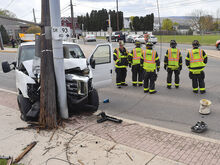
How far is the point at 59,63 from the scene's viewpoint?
538 centimetres

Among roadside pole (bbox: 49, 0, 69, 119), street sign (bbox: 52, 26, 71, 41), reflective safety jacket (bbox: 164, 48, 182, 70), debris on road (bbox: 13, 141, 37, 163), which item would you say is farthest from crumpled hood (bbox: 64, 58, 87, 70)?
reflective safety jacket (bbox: 164, 48, 182, 70)

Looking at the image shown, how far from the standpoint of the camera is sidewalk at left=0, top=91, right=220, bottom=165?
3836 millimetres

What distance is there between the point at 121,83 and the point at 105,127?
14.7 feet

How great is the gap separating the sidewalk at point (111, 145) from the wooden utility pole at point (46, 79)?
34cm

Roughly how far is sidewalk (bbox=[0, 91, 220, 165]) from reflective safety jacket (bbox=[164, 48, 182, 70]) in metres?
3.83

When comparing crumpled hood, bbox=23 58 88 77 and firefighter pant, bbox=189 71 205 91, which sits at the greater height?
crumpled hood, bbox=23 58 88 77

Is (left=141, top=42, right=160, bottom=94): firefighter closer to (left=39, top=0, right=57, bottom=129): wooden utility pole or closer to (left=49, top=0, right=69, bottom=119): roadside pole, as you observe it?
(left=49, top=0, right=69, bottom=119): roadside pole

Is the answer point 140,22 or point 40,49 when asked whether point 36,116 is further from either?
point 140,22

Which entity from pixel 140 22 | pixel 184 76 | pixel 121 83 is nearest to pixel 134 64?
pixel 121 83

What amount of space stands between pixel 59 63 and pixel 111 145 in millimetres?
2282

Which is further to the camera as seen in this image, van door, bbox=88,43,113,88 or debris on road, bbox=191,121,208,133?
van door, bbox=88,43,113,88

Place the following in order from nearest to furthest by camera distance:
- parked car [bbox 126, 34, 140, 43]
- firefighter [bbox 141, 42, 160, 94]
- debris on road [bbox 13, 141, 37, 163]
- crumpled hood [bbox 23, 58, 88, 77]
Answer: debris on road [bbox 13, 141, 37, 163], crumpled hood [bbox 23, 58, 88, 77], firefighter [bbox 141, 42, 160, 94], parked car [bbox 126, 34, 140, 43]

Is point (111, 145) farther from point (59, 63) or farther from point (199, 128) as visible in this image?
point (59, 63)

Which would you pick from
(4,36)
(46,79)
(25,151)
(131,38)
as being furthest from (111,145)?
(4,36)
